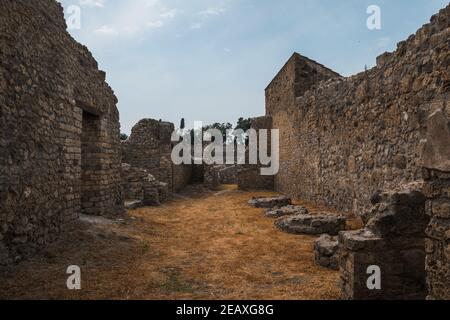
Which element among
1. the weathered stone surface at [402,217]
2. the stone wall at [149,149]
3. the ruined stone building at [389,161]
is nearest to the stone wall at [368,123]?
the ruined stone building at [389,161]

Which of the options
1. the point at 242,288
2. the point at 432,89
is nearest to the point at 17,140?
the point at 242,288

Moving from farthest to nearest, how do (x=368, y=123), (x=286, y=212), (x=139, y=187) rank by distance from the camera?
(x=139, y=187)
(x=286, y=212)
(x=368, y=123)

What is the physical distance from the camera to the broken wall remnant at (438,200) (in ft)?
8.68

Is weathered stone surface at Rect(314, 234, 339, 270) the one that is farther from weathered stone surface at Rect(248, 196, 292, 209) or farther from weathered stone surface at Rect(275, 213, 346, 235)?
weathered stone surface at Rect(248, 196, 292, 209)

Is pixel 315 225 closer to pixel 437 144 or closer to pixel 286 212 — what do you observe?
pixel 286 212

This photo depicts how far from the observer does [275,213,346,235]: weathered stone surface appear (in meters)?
7.94

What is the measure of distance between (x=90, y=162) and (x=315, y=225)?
19.2ft

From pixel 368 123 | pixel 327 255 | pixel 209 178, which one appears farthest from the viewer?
pixel 209 178

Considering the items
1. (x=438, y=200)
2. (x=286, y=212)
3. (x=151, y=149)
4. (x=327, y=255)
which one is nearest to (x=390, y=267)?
(x=438, y=200)

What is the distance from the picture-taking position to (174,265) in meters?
5.61

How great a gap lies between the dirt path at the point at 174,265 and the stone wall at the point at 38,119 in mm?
544

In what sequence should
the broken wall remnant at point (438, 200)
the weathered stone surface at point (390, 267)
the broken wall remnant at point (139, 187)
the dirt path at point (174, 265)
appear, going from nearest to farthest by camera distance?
the broken wall remnant at point (438, 200), the weathered stone surface at point (390, 267), the dirt path at point (174, 265), the broken wall remnant at point (139, 187)

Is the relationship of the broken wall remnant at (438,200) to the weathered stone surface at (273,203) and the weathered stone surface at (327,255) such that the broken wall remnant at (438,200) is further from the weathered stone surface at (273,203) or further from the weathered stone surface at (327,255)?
the weathered stone surface at (273,203)

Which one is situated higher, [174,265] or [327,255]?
[327,255]
